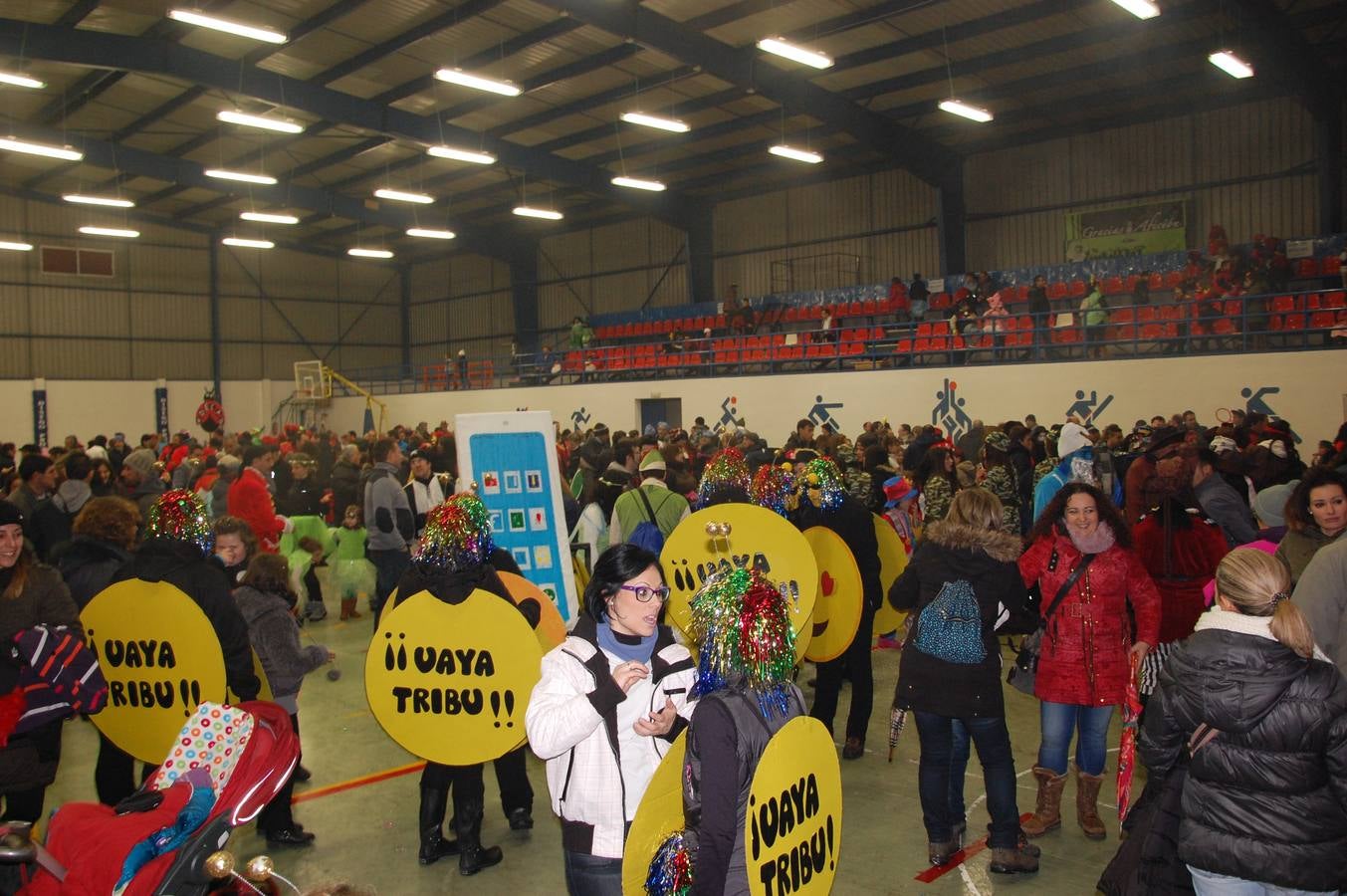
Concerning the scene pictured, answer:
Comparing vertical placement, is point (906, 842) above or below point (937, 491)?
below

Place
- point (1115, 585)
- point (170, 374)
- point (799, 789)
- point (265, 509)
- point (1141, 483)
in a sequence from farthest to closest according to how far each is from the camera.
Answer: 1. point (170, 374)
2. point (265, 509)
3. point (1141, 483)
4. point (1115, 585)
5. point (799, 789)

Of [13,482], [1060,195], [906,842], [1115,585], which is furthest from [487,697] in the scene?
[1060,195]

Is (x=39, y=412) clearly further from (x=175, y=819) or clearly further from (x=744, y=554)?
(x=175, y=819)

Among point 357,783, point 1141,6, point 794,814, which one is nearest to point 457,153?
point 1141,6

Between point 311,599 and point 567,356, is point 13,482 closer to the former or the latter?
point 311,599

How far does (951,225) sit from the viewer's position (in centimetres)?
2094

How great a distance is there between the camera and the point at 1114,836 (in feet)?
14.2

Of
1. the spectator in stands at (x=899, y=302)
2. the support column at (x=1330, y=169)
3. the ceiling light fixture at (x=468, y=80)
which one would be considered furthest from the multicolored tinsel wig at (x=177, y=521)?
the support column at (x=1330, y=169)

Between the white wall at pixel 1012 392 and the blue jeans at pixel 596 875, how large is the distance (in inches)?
262

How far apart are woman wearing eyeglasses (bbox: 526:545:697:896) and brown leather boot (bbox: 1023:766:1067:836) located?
2.42 meters

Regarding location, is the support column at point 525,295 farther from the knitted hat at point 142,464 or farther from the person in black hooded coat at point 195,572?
the person in black hooded coat at point 195,572

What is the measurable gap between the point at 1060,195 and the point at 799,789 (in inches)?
813

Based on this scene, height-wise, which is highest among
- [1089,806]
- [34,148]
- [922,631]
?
[34,148]

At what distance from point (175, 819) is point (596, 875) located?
41.4 inches
